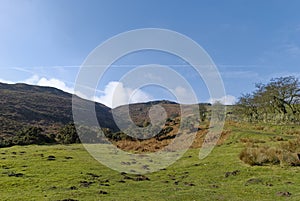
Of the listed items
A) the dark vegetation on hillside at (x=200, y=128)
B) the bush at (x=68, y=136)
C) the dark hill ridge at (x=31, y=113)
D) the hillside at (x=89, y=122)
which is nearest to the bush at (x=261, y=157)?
the dark vegetation on hillside at (x=200, y=128)

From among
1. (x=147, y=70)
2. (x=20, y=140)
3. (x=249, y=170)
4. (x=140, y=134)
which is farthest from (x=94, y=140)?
(x=249, y=170)

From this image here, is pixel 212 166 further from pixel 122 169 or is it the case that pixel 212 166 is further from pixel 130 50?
pixel 130 50

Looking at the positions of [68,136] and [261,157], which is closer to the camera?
[261,157]

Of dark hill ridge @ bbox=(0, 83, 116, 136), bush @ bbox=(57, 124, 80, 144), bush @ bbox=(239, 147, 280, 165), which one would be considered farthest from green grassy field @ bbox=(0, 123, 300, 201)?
dark hill ridge @ bbox=(0, 83, 116, 136)

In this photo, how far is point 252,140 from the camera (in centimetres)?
3234

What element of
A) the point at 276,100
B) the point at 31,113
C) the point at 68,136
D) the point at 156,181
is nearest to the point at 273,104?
the point at 276,100

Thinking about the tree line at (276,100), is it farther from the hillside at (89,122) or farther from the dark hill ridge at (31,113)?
the dark hill ridge at (31,113)

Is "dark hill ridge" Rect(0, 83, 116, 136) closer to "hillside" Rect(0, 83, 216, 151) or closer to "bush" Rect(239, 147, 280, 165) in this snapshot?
"hillside" Rect(0, 83, 216, 151)

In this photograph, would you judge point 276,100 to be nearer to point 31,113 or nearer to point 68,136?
point 68,136

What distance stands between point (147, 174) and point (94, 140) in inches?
1256

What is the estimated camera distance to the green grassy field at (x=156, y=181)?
15.7m

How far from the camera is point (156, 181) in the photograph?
68.3ft

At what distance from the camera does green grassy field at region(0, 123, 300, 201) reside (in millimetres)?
15737

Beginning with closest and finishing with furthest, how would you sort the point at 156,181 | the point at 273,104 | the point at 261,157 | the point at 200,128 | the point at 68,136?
the point at 156,181, the point at 261,157, the point at 200,128, the point at 68,136, the point at 273,104
